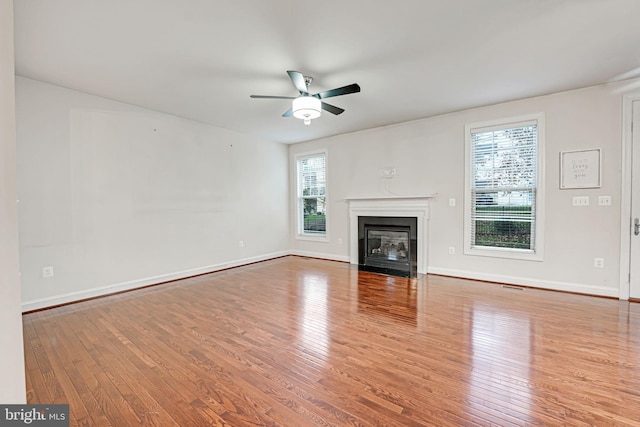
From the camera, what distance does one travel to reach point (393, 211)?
515cm

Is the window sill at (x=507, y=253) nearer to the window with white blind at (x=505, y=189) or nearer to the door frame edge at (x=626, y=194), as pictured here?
the window with white blind at (x=505, y=189)

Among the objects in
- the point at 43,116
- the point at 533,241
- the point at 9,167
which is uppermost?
the point at 43,116

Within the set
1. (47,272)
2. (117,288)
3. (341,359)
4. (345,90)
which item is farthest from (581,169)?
(47,272)

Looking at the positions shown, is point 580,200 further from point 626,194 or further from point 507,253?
point 507,253

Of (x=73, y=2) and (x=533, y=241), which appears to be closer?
(x=73, y=2)

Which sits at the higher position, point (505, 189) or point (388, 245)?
point (505, 189)

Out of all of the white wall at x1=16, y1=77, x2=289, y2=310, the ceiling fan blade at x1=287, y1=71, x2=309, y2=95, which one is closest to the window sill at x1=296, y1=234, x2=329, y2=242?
the white wall at x1=16, y1=77, x2=289, y2=310

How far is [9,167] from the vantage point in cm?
114

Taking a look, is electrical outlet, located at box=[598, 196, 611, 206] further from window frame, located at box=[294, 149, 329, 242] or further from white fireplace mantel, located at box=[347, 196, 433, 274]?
window frame, located at box=[294, 149, 329, 242]

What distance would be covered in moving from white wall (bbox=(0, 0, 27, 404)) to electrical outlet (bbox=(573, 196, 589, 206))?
203 inches

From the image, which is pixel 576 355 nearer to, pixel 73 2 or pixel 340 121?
pixel 340 121

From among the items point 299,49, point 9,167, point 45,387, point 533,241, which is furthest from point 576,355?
point 45,387

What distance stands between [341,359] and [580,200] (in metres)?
3.71

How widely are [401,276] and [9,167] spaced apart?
4575mm
